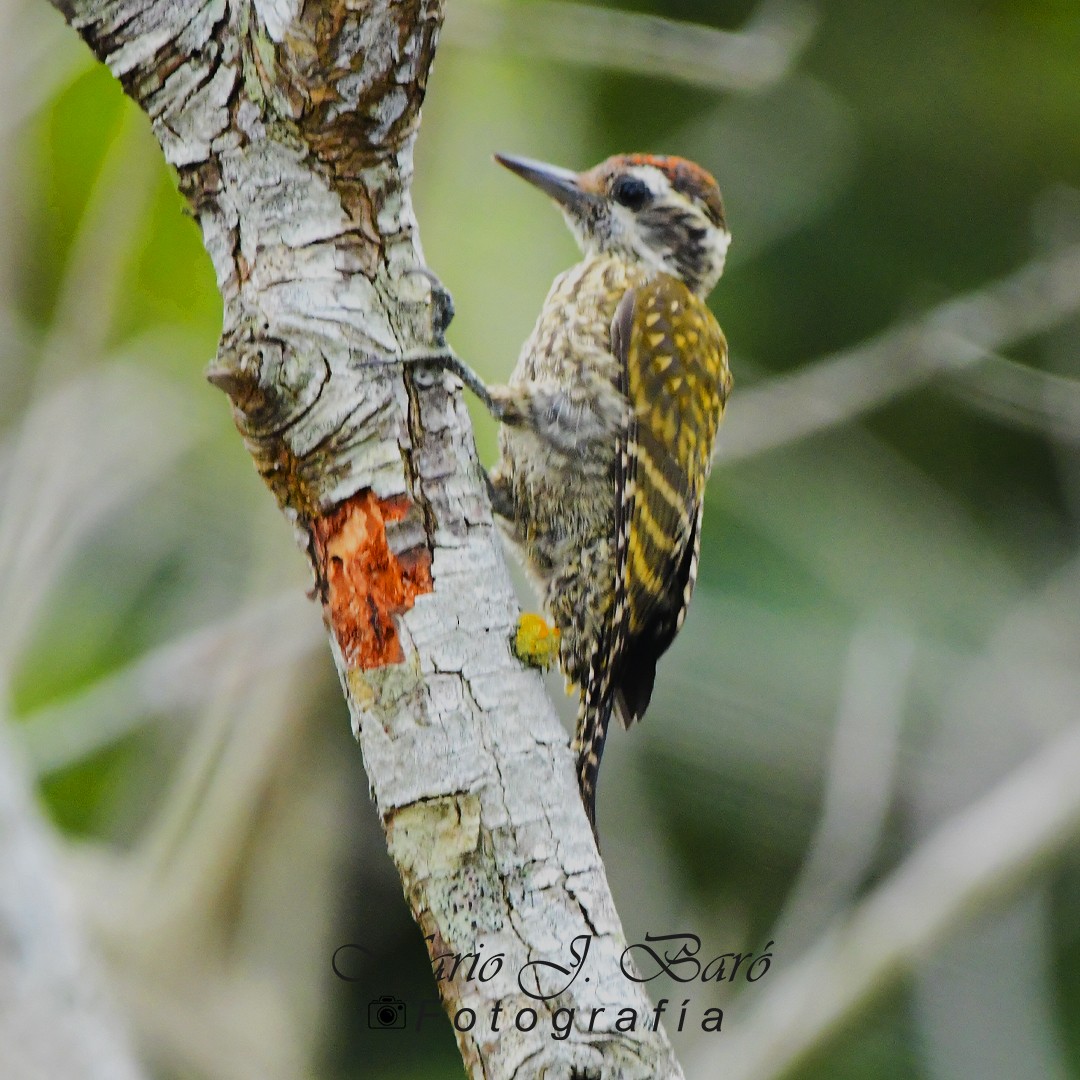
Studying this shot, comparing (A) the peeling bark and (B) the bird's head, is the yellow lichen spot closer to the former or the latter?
(A) the peeling bark

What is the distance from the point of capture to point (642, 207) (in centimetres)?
313

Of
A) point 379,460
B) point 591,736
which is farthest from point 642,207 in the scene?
point 379,460

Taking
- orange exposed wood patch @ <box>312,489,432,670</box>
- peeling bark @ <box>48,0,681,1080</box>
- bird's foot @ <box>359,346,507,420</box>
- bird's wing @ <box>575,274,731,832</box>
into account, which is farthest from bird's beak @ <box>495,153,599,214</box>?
orange exposed wood patch @ <box>312,489,432,670</box>

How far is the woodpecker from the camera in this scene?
2748 millimetres

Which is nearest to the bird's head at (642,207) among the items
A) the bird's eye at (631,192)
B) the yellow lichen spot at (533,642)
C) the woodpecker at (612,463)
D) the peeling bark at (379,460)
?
the bird's eye at (631,192)

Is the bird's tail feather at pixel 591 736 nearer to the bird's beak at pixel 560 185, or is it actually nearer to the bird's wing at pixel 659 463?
the bird's wing at pixel 659 463

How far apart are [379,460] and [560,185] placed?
1.53m

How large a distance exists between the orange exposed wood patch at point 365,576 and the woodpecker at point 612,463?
0.97 meters

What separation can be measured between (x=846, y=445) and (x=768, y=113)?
119 centimetres

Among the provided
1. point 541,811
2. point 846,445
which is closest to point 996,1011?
point 846,445

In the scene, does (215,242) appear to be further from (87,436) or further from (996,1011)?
(996,1011)

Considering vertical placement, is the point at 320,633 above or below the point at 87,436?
below

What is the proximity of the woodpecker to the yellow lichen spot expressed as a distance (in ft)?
2.85

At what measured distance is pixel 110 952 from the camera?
433cm
